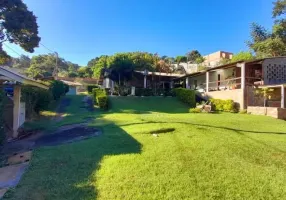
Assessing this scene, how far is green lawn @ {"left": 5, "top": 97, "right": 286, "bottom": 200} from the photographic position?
428 centimetres

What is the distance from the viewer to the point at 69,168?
5461 mm

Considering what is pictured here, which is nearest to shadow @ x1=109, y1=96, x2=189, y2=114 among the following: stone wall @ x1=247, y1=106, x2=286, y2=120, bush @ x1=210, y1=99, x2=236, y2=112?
bush @ x1=210, y1=99, x2=236, y2=112

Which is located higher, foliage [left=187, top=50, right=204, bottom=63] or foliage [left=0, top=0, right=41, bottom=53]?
foliage [left=187, top=50, right=204, bottom=63]

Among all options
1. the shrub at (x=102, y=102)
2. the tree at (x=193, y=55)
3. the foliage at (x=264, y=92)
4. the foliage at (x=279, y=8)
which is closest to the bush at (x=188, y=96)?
the foliage at (x=264, y=92)

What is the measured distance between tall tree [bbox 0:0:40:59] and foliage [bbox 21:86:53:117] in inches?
368

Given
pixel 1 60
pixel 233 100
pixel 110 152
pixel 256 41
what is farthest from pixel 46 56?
pixel 110 152

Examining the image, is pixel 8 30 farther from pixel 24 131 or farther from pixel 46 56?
pixel 46 56

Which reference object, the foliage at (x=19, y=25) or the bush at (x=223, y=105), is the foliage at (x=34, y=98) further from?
the bush at (x=223, y=105)

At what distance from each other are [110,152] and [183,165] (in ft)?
6.90

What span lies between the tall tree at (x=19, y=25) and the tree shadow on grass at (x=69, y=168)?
61.9 feet

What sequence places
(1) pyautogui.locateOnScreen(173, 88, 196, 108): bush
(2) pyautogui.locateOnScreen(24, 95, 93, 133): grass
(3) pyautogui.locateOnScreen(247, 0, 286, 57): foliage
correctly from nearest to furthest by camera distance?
1. (2) pyautogui.locateOnScreen(24, 95, 93, 133): grass
2. (1) pyautogui.locateOnScreen(173, 88, 196, 108): bush
3. (3) pyautogui.locateOnScreen(247, 0, 286, 57): foliage

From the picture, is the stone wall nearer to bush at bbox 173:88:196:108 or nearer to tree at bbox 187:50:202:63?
bush at bbox 173:88:196:108

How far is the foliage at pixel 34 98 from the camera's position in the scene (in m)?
13.5

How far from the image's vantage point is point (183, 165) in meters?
5.48
